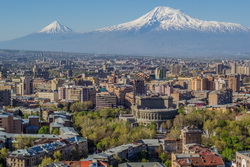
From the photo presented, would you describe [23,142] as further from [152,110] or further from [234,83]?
[234,83]

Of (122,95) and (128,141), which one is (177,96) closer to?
(122,95)

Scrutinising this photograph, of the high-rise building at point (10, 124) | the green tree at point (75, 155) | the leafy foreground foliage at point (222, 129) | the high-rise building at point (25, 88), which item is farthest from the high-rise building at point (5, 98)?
the green tree at point (75, 155)

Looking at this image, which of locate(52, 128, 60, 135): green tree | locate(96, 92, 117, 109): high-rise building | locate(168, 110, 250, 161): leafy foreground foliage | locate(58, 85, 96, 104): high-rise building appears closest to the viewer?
locate(168, 110, 250, 161): leafy foreground foliage

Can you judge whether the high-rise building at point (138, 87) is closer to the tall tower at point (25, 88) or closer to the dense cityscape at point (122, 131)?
the dense cityscape at point (122, 131)

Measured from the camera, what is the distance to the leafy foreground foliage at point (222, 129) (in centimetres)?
2962

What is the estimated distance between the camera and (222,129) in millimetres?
34656

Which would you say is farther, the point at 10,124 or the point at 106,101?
the point at 106,101

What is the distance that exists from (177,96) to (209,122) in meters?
20.3

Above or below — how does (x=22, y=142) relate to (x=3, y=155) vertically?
above

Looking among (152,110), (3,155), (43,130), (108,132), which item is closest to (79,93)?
(152,110)

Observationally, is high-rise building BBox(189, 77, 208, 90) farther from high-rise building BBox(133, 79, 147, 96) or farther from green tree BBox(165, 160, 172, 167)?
green tree BBox(165, 160, 172, 167)

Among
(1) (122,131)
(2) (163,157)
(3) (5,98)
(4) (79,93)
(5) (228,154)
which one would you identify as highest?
(4) (79,93)

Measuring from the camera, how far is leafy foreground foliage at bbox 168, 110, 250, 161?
97.2 feet

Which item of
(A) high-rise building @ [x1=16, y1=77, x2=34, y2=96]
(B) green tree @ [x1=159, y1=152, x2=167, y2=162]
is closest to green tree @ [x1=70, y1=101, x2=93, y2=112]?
(A) high-rise building @ [x1=16, y1=77, x2=34, y2=96]
